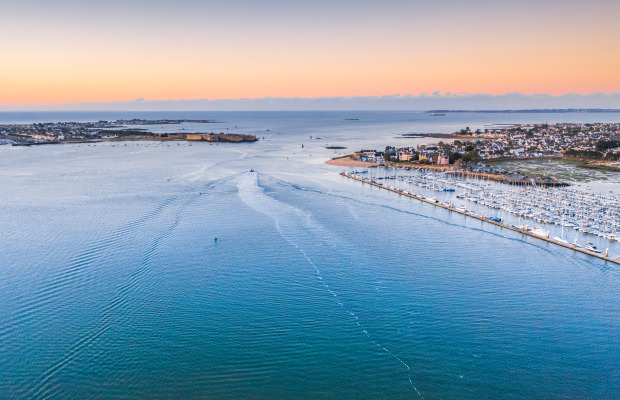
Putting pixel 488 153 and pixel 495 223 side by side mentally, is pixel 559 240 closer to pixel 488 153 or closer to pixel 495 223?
pixel 495 223

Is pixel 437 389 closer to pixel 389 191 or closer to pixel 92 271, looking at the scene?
pixel 92 271

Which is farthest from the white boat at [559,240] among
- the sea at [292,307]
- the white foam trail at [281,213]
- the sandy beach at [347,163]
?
the sandy beach at [347,163]

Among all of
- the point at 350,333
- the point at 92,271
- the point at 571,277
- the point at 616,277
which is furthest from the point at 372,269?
the point at 92,271

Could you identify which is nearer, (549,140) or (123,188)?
(123,188)

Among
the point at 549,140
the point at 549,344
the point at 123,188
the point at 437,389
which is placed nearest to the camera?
the point at 437,389

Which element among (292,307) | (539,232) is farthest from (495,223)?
(292,307)

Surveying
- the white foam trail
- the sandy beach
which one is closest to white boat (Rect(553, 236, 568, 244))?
the white foam trail

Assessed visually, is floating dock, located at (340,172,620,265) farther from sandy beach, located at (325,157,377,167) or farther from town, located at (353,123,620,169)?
town, located at (353,123,620,169)
